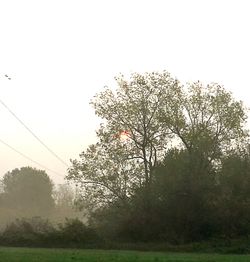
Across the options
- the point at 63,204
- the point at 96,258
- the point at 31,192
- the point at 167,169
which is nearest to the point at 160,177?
the point at 167,169

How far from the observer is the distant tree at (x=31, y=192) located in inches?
5433

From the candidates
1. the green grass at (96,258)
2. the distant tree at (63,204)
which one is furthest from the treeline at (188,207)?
the distant tree at (63,204)

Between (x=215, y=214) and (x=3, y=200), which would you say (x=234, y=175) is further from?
(x=3, y=200)

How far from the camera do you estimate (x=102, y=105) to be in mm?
62844

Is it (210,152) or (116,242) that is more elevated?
(210,152)

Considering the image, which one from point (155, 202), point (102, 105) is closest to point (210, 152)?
point (155, 202)

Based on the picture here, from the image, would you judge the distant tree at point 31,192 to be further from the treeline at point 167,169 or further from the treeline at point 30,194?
the treeline at point 167,169

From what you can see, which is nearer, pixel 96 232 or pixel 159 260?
pixel 159 260

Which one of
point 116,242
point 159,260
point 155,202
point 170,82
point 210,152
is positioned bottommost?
point 159,260

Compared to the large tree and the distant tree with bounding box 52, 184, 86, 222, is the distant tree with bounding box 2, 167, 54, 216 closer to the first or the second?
the distant tree with bounding box 52, 184, 86, 222

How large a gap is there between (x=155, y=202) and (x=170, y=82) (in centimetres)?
1702

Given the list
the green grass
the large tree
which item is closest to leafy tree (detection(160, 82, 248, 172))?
the large tree

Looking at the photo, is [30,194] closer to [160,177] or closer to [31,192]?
[31,192]

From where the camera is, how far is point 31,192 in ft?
457
